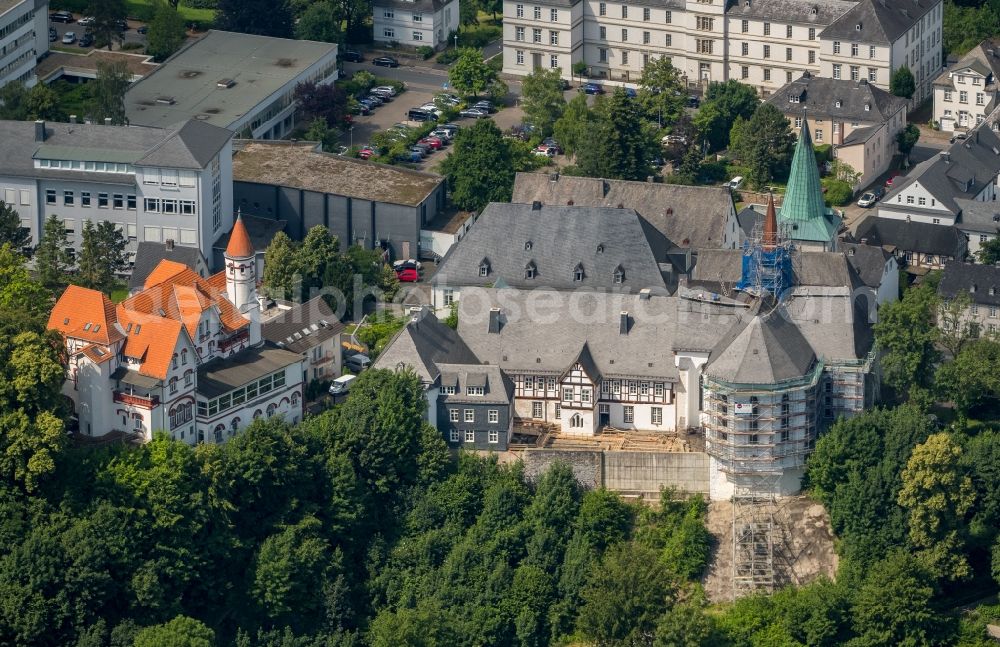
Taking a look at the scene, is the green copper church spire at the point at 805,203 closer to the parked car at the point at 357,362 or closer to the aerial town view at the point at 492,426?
the aerial town view at the point at 492,426

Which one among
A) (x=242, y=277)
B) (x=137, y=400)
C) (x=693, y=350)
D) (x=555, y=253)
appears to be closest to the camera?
(x=137, y=400)

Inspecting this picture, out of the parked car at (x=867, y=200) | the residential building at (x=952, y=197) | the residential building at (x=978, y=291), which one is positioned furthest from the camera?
the parked car at (x=867, y=200)

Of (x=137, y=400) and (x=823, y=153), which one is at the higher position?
(x=823, y=153)

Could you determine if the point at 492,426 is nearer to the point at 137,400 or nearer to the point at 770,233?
the point at 770,233

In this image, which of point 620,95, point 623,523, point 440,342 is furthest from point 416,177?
point 623,523

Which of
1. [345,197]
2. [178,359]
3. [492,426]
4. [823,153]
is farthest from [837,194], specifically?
[178,359]

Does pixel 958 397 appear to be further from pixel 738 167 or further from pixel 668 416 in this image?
pixel 738 167

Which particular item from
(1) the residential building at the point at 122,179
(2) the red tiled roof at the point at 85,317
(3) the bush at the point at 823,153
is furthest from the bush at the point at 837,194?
(2) the red tiled roof at the point at 85,317
